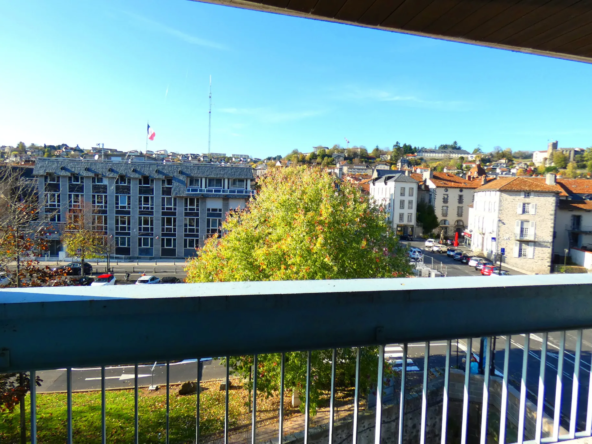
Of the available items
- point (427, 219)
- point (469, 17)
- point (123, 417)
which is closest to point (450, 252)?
point (427, 219)

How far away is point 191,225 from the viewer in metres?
25.2

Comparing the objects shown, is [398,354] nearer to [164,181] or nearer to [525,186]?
[525,186]

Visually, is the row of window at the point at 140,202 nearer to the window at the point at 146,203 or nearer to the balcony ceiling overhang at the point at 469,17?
the window at the point at 146,203

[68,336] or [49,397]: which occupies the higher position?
[68,336]

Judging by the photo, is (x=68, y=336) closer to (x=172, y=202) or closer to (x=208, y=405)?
(x=208, y=405)

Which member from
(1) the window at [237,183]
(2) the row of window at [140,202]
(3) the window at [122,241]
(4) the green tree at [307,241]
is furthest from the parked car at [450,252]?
(3) the window at [122,241]

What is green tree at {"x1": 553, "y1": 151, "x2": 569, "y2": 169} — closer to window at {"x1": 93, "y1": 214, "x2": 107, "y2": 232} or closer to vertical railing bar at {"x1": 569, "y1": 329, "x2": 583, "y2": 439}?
window at {"x1": 93, "y1": 214, "x2": 107, "y2": 232}

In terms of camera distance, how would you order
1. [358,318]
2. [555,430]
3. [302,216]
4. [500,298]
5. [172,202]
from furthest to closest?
[172,202] → [302,216] → [555,430] → [500,298] → [358,318]

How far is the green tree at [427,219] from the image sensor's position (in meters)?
35.2

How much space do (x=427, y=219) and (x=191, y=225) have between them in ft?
71.5

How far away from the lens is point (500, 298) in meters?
1.29

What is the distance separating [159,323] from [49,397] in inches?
48.3

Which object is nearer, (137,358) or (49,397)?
(137,358)

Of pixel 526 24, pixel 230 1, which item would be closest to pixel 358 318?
pixel 230 1
